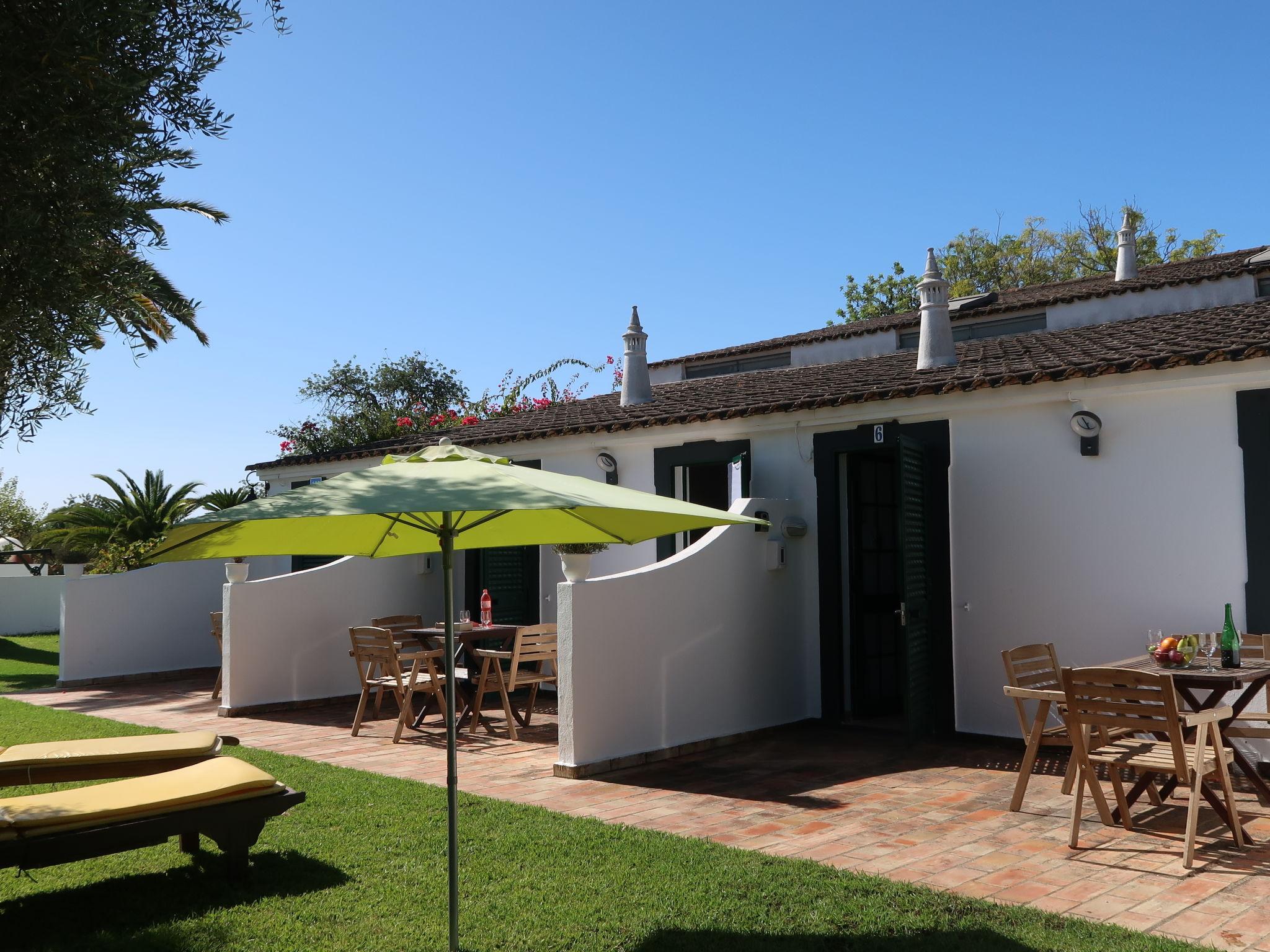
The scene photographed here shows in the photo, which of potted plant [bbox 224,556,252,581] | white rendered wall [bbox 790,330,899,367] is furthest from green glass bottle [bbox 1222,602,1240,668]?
potted plant [bbox 224,556,252,581]

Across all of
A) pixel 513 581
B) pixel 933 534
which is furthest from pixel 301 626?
pixel 933 534

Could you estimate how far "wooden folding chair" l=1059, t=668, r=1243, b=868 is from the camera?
5.50 m

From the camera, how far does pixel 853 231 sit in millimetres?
20781

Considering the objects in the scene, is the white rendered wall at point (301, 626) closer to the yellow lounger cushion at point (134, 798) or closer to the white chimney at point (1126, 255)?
the yellow lounger cushion at point (134, 798)

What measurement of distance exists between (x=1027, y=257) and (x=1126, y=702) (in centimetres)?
3352

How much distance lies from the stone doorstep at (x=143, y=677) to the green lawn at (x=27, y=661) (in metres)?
0.48

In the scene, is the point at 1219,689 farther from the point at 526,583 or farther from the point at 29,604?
the point at 29,604

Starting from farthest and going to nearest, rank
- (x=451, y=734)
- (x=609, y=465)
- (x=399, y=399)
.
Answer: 1. (x=399, y=399)
2. (x=609, y=465)
3. (x=451, y=734)

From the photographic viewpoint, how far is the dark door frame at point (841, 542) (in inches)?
365

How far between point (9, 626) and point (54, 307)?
75.1ft

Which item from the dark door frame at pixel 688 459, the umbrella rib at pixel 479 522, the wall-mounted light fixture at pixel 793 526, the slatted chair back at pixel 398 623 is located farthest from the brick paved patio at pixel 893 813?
the umbrella rib at pixel 479 522

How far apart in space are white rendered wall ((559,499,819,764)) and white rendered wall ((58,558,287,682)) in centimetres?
941

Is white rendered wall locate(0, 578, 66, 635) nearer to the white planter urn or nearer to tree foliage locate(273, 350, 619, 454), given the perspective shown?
tree foliage locate(273, 350, 619, 454)

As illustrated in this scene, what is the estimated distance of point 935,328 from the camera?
1114 cm
